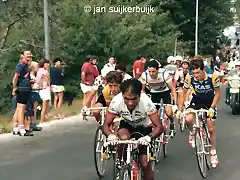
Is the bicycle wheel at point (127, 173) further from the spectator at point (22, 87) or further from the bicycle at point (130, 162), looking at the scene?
the spectator at point (22, 87)

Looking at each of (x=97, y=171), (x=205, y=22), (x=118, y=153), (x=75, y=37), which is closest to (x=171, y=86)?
Result: (x=97, y=171)

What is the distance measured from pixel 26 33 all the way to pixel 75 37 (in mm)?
2158

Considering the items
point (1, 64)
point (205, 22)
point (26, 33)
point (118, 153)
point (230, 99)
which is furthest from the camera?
point (205, 22)

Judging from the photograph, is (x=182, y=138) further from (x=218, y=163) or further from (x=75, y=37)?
(x=75, y=37)

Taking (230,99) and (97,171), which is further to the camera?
(230,99)

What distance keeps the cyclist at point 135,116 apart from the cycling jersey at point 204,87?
2.55 m

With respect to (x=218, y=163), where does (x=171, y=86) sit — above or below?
above

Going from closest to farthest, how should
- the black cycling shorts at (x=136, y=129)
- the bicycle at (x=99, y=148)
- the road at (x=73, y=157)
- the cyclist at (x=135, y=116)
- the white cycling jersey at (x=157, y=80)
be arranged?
the cyclist at (x=135, y=116), the black cycling shorts at (x=136, y=129), the bicycle at (x=99, y=148), the road at (x=73, y=157), the white cycling jersey at (x=157, y=80)

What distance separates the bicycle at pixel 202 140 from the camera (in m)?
8.19

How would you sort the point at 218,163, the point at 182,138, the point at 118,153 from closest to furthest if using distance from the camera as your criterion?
the point at 118,153, the point at 218,163, the point at 182,138

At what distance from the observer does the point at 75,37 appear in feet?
78.3

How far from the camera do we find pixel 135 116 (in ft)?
20.0

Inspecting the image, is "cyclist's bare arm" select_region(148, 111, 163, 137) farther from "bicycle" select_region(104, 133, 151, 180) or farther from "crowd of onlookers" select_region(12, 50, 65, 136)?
"crowd of onlookers" select_region(12, 50, 65, 136)

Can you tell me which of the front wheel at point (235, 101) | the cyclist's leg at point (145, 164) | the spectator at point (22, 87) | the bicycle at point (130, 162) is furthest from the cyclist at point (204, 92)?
the front wheel at point (235, 101)
